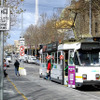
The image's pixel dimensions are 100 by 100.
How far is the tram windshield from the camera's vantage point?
49.0 feet

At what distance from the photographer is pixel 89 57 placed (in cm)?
1508

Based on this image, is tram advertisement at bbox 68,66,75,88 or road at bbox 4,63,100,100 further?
tram advertisement at bbox 68,66,75,88

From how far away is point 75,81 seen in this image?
15156 millimetres

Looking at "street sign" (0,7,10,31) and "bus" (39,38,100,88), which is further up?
"street sign" (0,7,10,31)

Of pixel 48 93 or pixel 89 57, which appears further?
pixel 89 57

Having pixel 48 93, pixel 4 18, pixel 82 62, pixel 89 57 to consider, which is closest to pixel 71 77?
pixel 82 62

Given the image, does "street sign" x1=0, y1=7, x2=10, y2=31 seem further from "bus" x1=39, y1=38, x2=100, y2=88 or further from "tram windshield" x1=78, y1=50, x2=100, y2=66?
"tram windshield" x1=78, y1=50, x2=100, y2=66

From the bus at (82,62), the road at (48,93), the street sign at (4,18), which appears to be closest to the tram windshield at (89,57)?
the bus at (82,62)

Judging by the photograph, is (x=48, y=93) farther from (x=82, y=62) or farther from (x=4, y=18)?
(x=4, y=18)

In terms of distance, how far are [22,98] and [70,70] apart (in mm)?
4796

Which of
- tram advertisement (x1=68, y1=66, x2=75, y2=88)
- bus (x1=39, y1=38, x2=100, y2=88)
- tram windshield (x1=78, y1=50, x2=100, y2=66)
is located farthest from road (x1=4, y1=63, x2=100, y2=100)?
tram windshield (x1=78, y1=50, x2=100, y2=66)

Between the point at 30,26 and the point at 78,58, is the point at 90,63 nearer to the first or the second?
the point at 78,58

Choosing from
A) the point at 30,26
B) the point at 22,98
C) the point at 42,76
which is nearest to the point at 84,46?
the point at 22,98

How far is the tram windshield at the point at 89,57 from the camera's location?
14.9 m
